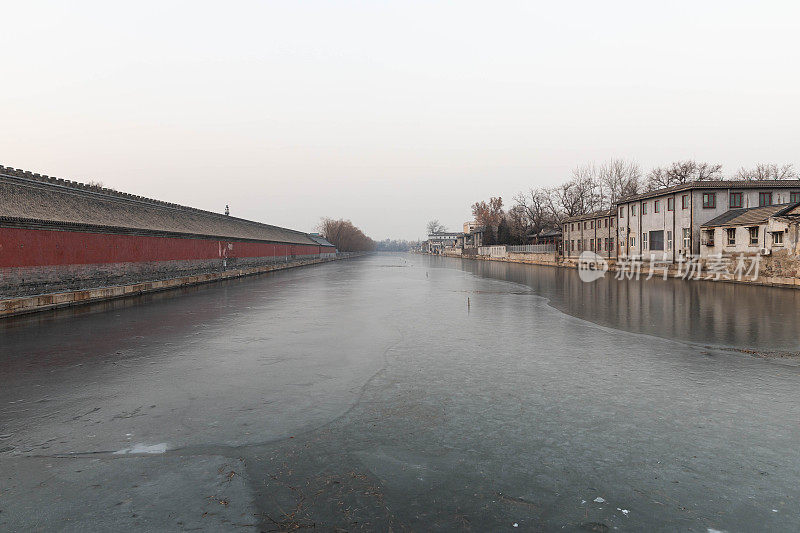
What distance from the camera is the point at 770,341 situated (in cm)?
1112

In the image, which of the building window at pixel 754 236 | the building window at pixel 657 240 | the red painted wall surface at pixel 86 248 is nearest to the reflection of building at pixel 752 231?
the building window at pixel 754 236

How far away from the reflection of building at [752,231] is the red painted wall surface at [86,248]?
41460 mm

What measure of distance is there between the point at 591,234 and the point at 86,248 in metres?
54.6

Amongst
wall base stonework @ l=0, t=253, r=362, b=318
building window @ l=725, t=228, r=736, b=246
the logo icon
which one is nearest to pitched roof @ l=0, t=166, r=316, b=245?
wall base stonework @ l=0, t=253, r=362, b=318

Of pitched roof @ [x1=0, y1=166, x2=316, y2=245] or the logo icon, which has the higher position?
pitched roof @ [x1=0, y1=166, x2=316, y2=245]

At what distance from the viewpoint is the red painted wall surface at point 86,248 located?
1884 centimetres

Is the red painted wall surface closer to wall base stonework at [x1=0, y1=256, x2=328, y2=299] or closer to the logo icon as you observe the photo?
wall base stonework at [x1=0, y1=256, x2=328, y2=299]

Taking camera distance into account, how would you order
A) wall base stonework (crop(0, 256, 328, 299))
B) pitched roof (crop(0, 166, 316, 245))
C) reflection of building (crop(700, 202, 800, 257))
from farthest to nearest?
reflection of building (crop(700, 202, 800, 257)) < pitched roof (crop(0, 166, 316, 245)) < wall base stonework (crop(0, 256, 328, 299))

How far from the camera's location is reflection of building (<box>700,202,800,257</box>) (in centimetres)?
2648

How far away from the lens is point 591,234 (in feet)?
186

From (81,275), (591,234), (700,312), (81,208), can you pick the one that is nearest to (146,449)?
(700,312)

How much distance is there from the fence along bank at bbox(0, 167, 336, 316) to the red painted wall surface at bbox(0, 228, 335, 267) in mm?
44

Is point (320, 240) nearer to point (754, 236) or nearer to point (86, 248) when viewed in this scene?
point (86, 248)

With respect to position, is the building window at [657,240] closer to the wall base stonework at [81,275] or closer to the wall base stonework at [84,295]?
the wall base stonework at [84,295]
